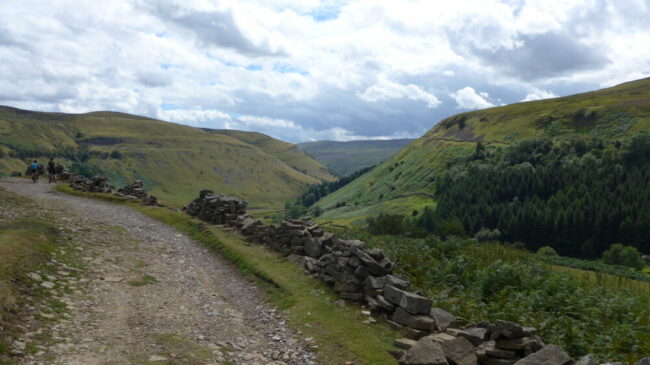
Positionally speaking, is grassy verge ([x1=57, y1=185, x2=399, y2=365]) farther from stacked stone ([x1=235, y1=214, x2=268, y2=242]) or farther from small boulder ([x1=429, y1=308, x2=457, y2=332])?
small boulder ([x1=429, y1=308, x2=457, y2=332])

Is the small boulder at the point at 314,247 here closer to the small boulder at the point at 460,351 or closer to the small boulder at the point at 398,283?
the small boulder at the point at 398,283

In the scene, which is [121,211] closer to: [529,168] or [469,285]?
[469,285]

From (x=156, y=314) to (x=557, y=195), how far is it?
152003 mm

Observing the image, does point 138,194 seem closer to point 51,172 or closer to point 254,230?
point 51,172

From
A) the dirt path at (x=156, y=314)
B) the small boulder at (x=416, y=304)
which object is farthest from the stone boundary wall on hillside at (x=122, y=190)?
the small boulder at (x=416, y=304)

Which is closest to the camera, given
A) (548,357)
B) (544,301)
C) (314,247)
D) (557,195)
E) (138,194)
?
(548,357)

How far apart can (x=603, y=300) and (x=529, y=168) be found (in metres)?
164

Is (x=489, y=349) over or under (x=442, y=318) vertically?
over

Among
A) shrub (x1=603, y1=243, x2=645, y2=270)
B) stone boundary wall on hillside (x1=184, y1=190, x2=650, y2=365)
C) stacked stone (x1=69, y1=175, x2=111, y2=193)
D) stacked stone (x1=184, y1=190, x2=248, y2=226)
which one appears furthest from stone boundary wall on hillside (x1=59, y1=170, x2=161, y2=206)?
shrub (x1=603, y1=243, x2=645, y2=270)

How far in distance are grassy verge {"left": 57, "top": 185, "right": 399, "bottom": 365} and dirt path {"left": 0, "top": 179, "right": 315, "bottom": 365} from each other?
713mm

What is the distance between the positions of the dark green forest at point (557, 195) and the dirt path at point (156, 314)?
311 ft

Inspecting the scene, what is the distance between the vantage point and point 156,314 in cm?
1465

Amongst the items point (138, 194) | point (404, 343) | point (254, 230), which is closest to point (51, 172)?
point (138, 194)

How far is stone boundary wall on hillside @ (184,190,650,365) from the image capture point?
1105 centimetres
